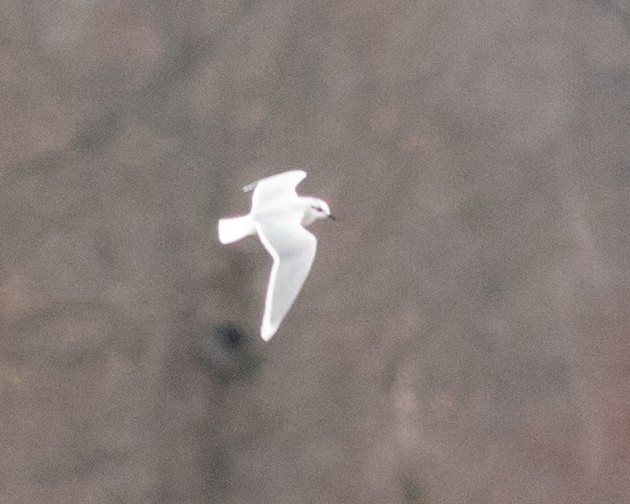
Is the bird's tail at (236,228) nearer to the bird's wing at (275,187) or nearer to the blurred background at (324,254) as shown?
the bird's wing at (275,187)

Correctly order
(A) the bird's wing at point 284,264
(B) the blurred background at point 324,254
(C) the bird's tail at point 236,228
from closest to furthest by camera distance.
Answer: (A) the bird's wing at point 284,264
(C) the bird's tail at point 236,228
(B) the blurred background at point 324,254

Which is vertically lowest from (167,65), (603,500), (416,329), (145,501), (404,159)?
(603,500)

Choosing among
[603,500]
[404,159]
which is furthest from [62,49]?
[603,500]

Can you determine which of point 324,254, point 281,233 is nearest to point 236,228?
point 281,233

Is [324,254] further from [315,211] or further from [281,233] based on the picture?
[281,233]

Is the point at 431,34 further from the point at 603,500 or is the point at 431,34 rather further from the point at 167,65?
the point at 603,500

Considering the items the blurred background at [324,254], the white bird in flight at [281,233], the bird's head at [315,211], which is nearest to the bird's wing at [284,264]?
the white bird in flight at [281,233]
